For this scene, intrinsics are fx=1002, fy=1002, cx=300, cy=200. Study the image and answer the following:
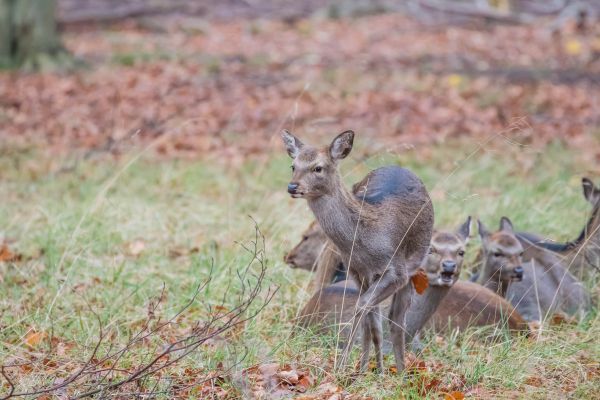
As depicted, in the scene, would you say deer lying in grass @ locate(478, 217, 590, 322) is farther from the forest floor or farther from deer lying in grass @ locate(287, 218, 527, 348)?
deer lying in grass @ locate(287, 218, 527, 348)

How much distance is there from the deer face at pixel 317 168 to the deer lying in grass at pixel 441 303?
0.81m

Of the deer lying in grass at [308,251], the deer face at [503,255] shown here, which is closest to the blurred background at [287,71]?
the deer lying in grass at [308,251]

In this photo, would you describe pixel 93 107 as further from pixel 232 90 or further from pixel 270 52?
pixel 270 52

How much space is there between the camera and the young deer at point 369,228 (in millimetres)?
5309

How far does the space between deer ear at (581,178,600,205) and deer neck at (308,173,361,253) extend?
3.39 meters

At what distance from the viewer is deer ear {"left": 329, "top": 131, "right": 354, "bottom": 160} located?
5.34 meters

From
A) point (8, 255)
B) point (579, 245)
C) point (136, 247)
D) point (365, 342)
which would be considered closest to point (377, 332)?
point (365, 342)

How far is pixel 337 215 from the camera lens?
533 cm

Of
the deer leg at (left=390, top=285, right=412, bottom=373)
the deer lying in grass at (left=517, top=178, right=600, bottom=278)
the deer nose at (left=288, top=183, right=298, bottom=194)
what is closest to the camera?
the deer nose at (left=288, top=183, right=298, bottom=194)

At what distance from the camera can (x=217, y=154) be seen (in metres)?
12.2

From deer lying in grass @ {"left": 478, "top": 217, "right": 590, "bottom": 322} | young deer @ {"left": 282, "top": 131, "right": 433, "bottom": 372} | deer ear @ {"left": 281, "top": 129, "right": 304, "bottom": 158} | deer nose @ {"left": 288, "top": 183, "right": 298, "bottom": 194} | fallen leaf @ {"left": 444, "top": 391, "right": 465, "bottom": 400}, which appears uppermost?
deer ear @ {"left": 281, "top": 129, "right": 304, "bottom": 158}

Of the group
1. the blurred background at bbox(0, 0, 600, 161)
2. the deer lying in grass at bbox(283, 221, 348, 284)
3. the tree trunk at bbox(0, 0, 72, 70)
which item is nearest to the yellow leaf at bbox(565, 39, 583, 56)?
the blurred background at bbox(0, 0, 600, 161)

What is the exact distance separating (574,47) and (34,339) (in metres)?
15.2

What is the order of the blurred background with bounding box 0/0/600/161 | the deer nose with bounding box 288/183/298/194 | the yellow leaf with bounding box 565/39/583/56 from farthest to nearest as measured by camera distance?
1. the yellow leaf with bounding box 565/39/583/56
2. the blurred background with bounding box 0/0/600/161
3. the deer nose with bounding box 288/183/298/194
